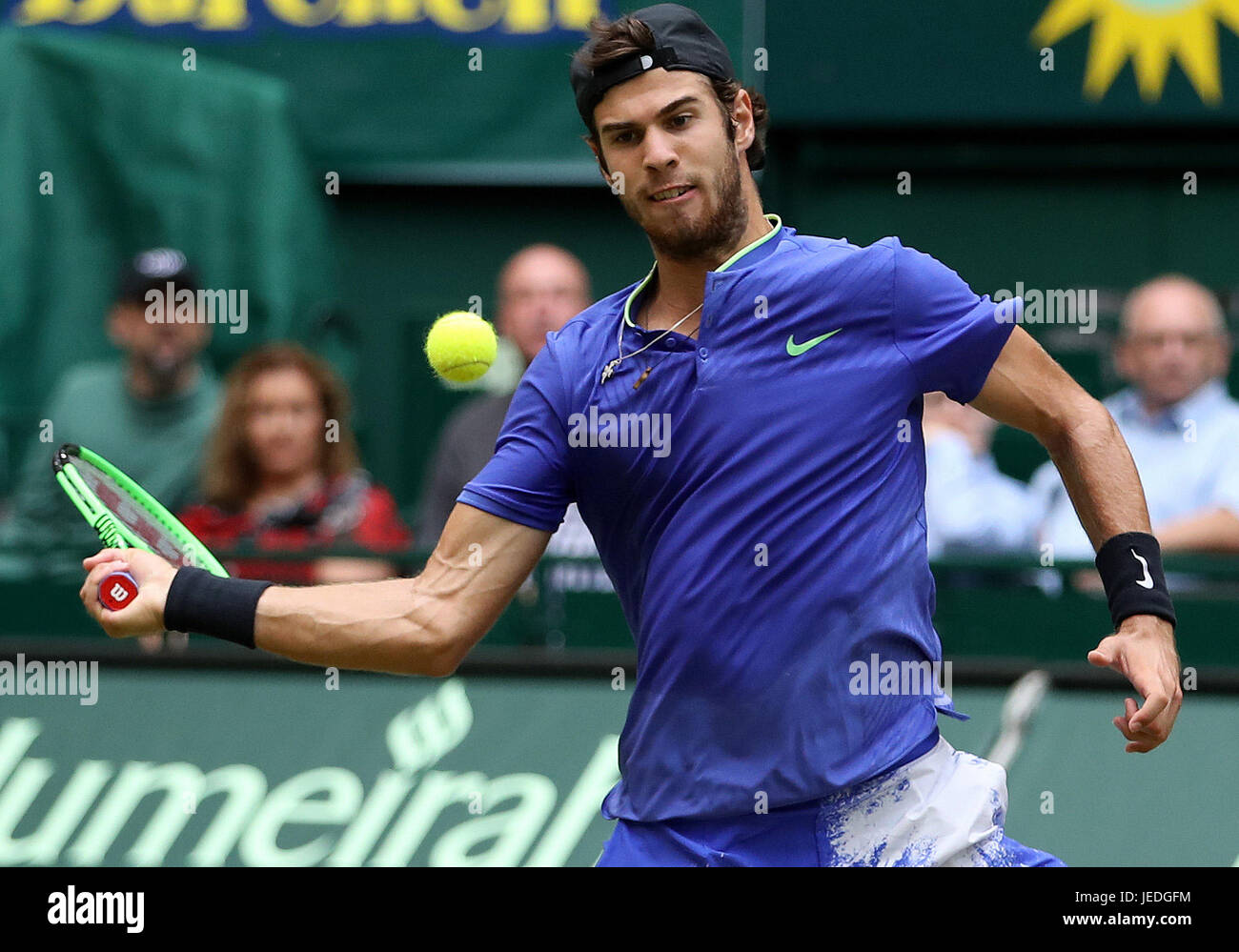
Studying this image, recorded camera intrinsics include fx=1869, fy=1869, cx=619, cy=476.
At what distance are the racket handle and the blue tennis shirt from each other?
65 cm

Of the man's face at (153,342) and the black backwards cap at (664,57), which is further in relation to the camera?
the man's face at (153,342)

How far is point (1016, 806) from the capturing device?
236 inches

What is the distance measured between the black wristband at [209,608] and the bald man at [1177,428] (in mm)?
3785

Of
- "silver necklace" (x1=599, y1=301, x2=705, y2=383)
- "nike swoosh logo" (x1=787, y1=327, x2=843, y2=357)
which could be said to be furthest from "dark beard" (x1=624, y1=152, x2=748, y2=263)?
"nike swoosh logo" (x1=787, y1=327, x2=843, y2=357)

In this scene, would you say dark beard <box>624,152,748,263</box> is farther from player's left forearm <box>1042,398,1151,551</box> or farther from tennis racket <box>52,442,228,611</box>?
tennis racket <box>52,442,228,611</box>

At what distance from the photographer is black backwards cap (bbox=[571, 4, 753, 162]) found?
362 cm

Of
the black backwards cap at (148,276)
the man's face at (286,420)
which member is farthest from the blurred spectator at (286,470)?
the black backwards cap at (148,276)

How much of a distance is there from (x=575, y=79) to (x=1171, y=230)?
627 centimetres

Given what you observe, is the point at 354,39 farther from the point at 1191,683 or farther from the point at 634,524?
the point at 634,524

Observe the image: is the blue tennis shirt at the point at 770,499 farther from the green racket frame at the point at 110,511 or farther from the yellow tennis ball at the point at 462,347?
the green racket frame at the point at 110,511

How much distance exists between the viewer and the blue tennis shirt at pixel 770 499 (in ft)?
11.4

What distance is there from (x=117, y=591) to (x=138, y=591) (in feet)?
0.13

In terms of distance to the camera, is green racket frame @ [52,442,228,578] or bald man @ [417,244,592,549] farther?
bald man @ [417,244,592,549]

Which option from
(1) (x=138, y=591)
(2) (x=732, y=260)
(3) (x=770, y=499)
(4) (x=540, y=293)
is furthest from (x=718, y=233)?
(4) (x=540, y=293)
